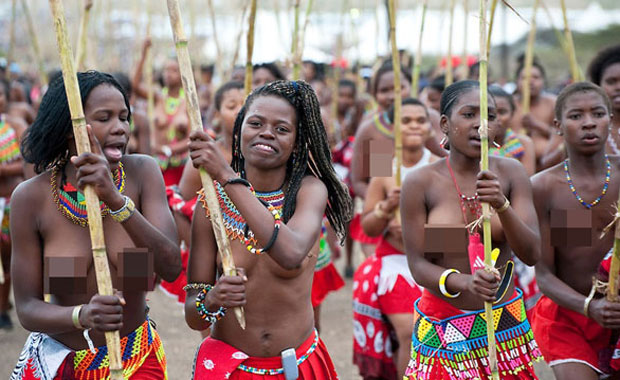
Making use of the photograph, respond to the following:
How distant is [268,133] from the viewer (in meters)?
2.98

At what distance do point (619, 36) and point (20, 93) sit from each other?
1885 cm

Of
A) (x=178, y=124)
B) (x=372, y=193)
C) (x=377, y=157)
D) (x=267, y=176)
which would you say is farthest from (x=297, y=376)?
(x=178, y=124)

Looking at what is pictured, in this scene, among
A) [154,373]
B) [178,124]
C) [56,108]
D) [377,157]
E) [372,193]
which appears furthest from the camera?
[178,124]

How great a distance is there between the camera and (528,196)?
3.51 metres

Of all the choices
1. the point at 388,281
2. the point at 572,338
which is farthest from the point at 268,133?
the point at 388,281

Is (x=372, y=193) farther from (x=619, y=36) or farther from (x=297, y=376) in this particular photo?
(x=619, y=36)

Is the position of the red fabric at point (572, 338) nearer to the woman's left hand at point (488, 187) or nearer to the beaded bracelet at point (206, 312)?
the woman's left hand at point (488, 187)

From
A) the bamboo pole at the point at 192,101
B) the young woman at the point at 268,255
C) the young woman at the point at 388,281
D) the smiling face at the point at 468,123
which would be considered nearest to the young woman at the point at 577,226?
the smiling face at the point at 468,123

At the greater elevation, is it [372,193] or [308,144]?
[308,144]

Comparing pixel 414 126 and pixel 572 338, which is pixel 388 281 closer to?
pixel 414 126

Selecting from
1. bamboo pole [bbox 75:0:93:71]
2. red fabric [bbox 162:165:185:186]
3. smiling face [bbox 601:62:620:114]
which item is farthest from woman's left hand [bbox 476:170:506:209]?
red fabric [bbox 162:165:185:186]

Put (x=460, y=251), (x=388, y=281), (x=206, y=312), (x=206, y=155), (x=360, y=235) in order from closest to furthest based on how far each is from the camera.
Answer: (x=206, y=155)
(x=206, y=312)
(x=460, y=251)
(x=388, y=281)
(x=360, y=235)

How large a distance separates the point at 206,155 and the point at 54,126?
0.67 meters

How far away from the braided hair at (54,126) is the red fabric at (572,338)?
235 cm
